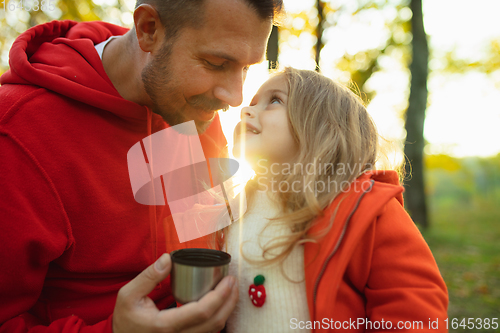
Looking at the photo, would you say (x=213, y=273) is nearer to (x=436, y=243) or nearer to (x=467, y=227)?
(x=436, y=243)

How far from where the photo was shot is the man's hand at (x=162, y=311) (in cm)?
125

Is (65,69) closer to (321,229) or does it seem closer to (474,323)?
(321,229)

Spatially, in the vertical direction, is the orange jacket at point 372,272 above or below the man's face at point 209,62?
below

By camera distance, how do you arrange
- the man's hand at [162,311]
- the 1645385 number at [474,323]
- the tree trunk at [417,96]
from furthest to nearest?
the tree trunk at [417,96] → the 1645385 number at [474,323] → the man's hand at [162,311]

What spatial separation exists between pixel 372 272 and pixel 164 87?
1.61m

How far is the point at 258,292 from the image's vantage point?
1.62m

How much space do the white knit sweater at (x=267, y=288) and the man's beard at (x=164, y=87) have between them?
0.82m

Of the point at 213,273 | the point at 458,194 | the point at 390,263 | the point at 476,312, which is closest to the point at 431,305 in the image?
the point at 390,263

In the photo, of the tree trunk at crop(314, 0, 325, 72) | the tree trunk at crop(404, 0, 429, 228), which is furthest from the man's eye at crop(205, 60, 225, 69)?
the tree trunk at crop(314, 0, 325, 72)

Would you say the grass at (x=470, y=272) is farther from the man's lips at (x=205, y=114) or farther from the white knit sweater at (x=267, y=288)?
the man's lips at (x=205, y=114)

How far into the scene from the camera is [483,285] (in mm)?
5016

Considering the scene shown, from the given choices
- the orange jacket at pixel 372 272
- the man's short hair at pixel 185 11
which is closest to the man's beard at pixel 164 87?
the man's short hair at pixel 185 11

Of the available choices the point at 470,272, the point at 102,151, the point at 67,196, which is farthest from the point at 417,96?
the point at 67,196

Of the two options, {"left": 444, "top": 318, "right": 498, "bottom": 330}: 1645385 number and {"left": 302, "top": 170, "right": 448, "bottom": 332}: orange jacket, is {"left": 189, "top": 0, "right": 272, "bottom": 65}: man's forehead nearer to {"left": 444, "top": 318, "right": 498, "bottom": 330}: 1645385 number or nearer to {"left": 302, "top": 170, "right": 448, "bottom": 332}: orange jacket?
{"left": 302, "top": 170, "right": 448, "bottom": 332}: orange jacket
